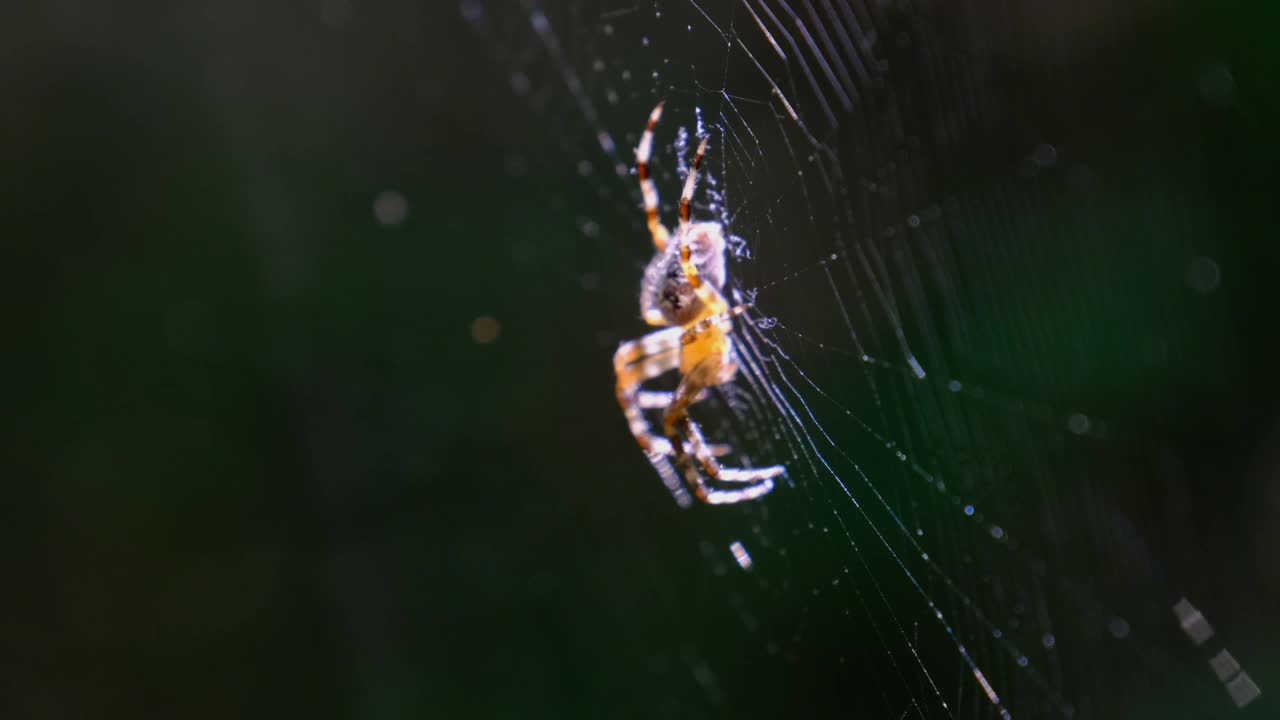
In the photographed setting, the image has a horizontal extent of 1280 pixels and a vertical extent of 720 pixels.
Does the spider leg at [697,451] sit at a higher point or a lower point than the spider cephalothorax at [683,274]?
lower

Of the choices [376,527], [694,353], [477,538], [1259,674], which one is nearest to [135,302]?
[376,527]

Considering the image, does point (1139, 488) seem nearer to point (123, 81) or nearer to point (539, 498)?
point (539, 498)

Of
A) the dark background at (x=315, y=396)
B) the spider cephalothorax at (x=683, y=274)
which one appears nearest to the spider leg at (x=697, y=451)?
the spider cephalothorax at (x=683, y=274)

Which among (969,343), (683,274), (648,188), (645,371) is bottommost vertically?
(969,343)

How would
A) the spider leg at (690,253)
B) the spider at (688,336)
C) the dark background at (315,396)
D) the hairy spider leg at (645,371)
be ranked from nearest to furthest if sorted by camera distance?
the spider leg at (690,253) < the spider at (688,336) < the hairy spider leg at (645,371) < the dark background at (315,396)

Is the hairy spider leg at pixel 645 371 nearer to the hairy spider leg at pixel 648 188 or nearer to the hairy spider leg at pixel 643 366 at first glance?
the hairy spider leg at pixel 643 366

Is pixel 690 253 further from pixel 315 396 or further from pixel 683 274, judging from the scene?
pixel 315 396

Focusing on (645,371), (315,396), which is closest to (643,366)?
(645,371)
